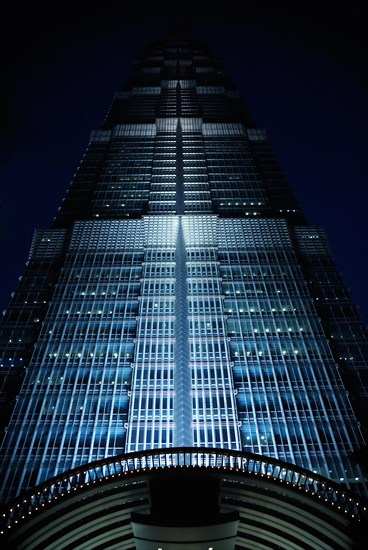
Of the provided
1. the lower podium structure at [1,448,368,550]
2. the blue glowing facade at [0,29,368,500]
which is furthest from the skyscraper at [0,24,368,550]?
the lower podium structure at [1,448,368,550]

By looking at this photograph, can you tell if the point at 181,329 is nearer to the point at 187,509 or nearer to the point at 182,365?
the point at 182,365

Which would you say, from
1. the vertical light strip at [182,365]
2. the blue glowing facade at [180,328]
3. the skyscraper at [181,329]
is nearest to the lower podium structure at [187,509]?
the skyscraper at [181,329]

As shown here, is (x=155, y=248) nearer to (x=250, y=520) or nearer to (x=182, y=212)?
(x=182, y=212)

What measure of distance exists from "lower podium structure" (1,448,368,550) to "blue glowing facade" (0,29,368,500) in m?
19.6

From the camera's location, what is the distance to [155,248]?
78.5 metres

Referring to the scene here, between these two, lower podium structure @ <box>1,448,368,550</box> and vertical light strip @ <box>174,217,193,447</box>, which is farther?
vertical light strip @ <box>174,217,193,447</box>

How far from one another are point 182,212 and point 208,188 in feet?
33.6

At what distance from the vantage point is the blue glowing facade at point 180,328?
5028 cm

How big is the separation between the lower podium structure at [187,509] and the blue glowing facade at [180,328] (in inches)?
773

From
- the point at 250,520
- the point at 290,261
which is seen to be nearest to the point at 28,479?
the point at 250,520

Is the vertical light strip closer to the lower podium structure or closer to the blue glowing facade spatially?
the blue glowing facade

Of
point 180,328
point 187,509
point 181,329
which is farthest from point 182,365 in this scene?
point 187,509

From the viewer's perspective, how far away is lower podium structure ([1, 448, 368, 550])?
83.5ft

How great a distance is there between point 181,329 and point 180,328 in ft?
1.27
